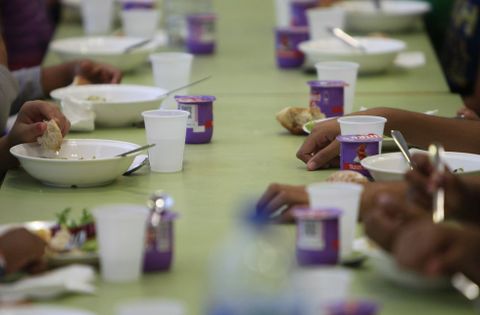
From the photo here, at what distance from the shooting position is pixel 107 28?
16.0 feet

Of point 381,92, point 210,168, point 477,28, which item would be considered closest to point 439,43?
point 477,28

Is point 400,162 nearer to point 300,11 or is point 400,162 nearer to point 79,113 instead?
point 79,113

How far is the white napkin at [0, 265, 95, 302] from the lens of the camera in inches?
60.9

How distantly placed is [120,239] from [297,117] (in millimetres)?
1369

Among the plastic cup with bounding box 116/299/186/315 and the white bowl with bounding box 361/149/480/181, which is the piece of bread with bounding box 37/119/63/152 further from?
the plastic cup with bounding box 116/299/186/315

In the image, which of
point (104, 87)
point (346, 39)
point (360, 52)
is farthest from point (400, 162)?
point (346, 39)

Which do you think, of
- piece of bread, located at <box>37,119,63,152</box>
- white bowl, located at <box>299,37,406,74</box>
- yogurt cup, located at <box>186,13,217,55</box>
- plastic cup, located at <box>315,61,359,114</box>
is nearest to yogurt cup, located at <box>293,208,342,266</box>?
piece of bread, located at <box>37,119,63,152</box>

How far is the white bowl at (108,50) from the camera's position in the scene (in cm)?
392

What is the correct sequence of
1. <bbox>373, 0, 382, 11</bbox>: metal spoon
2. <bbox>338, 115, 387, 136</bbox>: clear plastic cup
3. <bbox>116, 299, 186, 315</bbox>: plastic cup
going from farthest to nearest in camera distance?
<bbox>373, 0, 382, 11</bbox>: metal spoon
<bbox>338, 115, 387, 136</bbox>: clear plastic cup
<bbox>116, 299, 186, 315</bbox>: plastic cup

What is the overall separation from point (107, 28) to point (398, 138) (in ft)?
9.15

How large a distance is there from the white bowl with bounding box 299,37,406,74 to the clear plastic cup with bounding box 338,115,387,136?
4.56 ft

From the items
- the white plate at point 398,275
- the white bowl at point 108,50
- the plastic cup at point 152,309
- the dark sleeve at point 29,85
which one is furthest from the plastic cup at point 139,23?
the plastic cup at point 152,309

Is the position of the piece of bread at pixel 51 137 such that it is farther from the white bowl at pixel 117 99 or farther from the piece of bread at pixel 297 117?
the piece of bread at pixel 297 117

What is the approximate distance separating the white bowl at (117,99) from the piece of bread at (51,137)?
0.54m
